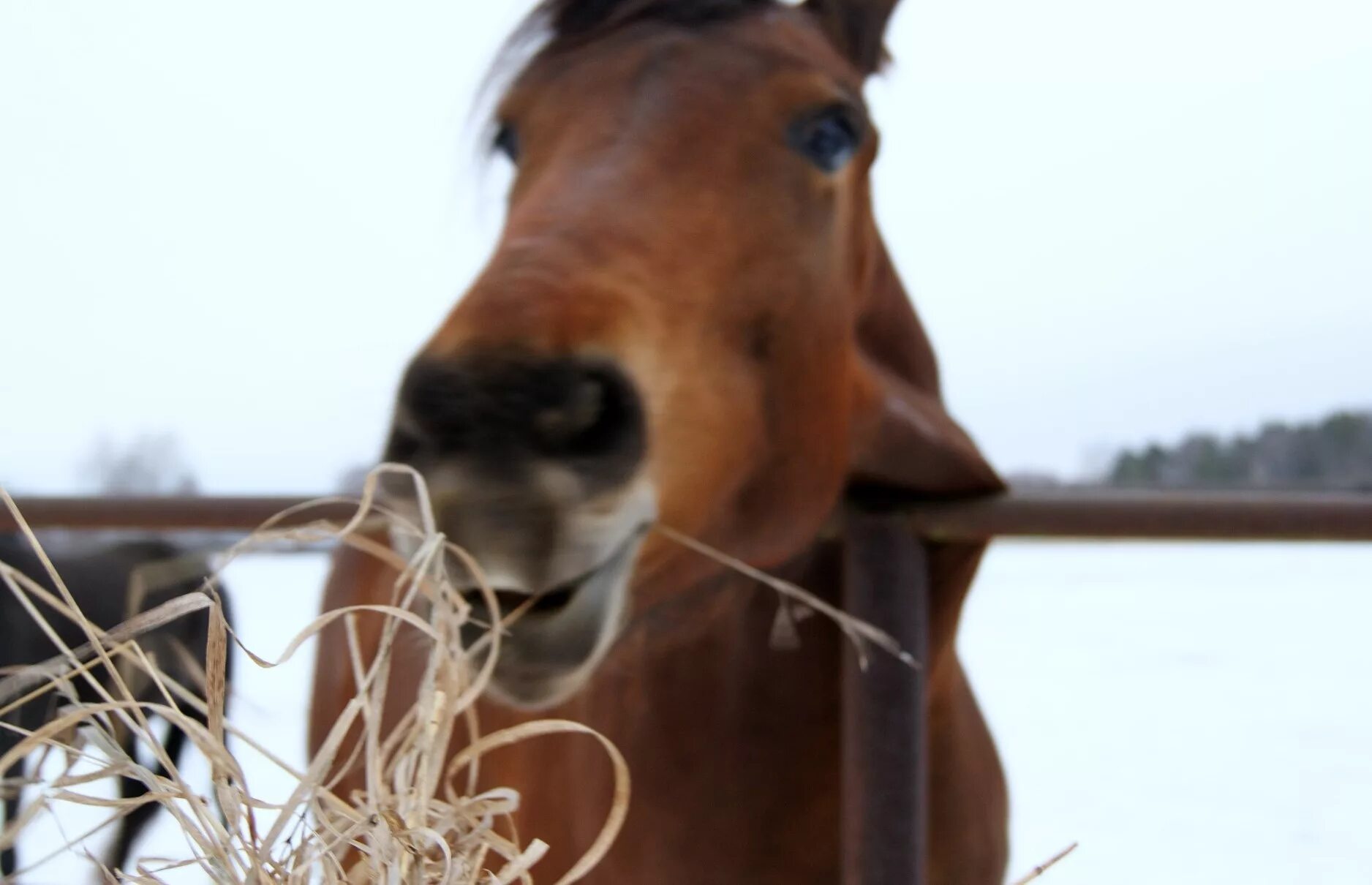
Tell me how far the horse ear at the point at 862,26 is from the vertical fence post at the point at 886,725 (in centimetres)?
75

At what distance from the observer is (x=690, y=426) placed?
881 millimetres

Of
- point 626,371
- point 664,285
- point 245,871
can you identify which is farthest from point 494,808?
point 664,285

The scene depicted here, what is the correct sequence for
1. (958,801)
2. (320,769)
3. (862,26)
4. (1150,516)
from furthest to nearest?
1. (862,26)
2. (958,801)
3. (1150,516)
4. (320,769)

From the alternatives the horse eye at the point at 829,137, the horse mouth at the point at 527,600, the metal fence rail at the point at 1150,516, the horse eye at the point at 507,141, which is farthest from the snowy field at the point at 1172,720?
the horse eye at the point at 507,141

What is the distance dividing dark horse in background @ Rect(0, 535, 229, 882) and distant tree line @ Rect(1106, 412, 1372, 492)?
307 centimetres

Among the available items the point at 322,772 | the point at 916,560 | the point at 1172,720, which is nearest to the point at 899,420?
the point at 916,560

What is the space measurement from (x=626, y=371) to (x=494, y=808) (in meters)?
0.36

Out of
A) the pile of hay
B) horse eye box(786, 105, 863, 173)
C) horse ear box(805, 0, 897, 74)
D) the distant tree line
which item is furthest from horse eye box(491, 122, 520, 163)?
the distant tree line

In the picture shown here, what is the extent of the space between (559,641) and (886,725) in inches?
16.9

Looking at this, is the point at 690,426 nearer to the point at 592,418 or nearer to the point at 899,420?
the point at 592,418

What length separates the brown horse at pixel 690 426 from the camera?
2.38 ft

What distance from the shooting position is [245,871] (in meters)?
0.61

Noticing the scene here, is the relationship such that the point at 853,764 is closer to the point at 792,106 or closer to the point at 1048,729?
the point at 792,106

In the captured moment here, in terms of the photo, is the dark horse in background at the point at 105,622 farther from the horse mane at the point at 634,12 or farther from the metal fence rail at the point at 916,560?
the metal fence rail at the point at 916,560
